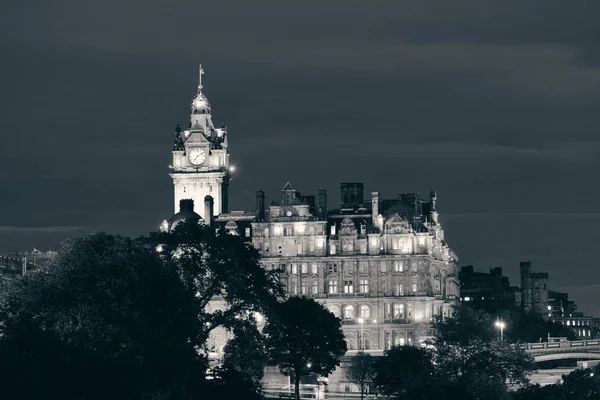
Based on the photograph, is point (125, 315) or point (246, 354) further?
point (246, 354)

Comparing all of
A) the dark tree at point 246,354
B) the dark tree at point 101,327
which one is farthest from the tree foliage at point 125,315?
the dark tree at point 246,354

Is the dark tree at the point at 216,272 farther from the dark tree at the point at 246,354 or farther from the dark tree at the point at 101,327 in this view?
the dark tree at the point at 101,327

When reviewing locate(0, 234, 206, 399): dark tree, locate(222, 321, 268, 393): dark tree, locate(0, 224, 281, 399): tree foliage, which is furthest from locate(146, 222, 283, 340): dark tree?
locate(0, 234, 206, 399): dark tree

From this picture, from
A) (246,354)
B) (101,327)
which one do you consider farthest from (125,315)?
(246,354)

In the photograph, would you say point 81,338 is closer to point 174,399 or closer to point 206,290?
point 174,399

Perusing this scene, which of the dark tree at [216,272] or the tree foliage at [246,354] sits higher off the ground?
the dark tree at [216,272]

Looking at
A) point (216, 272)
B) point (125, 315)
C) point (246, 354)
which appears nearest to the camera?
point (125, 315)

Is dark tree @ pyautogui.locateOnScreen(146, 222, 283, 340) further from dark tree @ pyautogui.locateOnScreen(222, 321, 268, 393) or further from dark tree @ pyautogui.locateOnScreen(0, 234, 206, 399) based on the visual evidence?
dark tree @ pyautogui.locateOnScreen(0, 234, 206, 399)

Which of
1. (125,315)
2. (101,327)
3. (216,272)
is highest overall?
(216,272)

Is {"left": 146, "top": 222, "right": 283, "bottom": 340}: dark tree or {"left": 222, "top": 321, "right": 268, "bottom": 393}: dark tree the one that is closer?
{"left": 222, "top": 321, "right": 268, "bottom": 393}: dark tree

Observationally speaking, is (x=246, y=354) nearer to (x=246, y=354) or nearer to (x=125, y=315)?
(x=246, y=354)

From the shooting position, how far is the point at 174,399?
168 m

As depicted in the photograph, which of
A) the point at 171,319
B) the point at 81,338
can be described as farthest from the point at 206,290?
the point at 81,338

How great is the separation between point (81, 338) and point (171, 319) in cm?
1802
